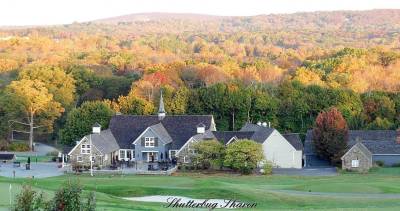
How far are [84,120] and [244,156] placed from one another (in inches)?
856

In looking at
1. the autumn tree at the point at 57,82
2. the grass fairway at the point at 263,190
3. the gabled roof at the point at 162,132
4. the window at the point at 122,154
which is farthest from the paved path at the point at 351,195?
the autumn tree at the point at 57,82

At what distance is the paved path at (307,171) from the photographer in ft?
219

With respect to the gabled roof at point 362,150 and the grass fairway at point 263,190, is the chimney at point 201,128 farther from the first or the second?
the gabled roof at point 362,150

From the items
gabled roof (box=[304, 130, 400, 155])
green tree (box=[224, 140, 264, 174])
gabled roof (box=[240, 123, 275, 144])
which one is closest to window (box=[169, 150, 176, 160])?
gabled roof (box=[240, 123, 275, 144])

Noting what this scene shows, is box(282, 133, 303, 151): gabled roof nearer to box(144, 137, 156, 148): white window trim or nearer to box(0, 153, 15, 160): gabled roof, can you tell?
box(144, 137, 156, 148): white window trim

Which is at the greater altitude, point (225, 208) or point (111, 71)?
point (111, 71)

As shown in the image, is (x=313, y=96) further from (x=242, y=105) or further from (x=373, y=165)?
(x=373, y=165)

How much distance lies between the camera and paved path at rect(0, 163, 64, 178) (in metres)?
64.3

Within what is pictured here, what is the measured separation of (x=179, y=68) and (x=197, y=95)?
3122 centimetres

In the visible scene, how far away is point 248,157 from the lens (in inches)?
2613

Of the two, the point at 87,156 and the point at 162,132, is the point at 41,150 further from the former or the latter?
the point at 162,132

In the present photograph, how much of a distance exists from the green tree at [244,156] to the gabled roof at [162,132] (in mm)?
8945

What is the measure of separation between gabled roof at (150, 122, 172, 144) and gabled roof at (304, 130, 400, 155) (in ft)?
44.8

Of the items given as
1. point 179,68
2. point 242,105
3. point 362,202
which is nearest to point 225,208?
point 362,202
